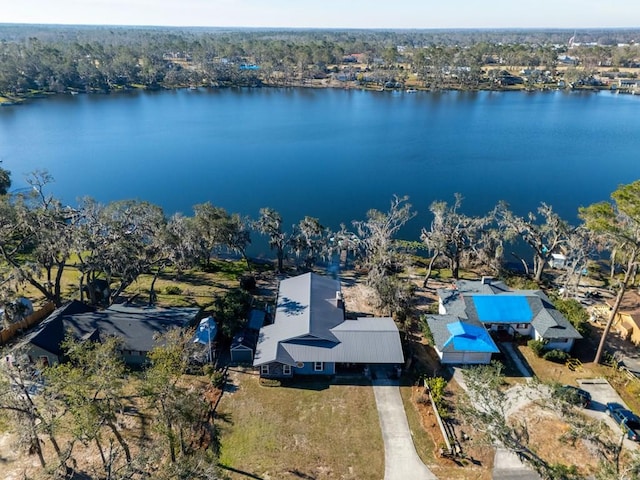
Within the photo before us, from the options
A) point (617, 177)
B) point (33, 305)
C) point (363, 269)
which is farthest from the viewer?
point (617, 177)

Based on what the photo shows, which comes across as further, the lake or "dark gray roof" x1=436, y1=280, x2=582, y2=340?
the lake

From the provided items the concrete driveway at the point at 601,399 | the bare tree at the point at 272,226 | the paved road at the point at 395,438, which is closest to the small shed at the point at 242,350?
the paved road at the point at 395,438

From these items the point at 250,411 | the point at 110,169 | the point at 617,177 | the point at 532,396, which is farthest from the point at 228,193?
the point at 617,177

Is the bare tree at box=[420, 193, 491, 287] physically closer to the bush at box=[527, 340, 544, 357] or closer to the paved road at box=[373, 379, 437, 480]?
the bush at box=[527, 340, 544, 357]

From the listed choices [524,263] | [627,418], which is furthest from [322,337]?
[524,263]

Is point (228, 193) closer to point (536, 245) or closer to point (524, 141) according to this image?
point (536, 245)

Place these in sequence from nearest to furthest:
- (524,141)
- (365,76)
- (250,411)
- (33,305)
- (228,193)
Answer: (250,411), (33,305), (228,193), (524,141), (365,76)

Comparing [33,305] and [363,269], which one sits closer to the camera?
[33,305]

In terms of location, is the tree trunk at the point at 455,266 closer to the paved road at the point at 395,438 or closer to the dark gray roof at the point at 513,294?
the dark gray roof at the point at 513,294

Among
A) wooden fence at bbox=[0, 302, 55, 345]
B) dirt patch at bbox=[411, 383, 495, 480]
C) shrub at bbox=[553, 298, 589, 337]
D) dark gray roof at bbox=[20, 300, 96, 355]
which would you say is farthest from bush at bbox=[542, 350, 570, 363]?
wooden fence at bbox=[0, 302, 55, 345]
